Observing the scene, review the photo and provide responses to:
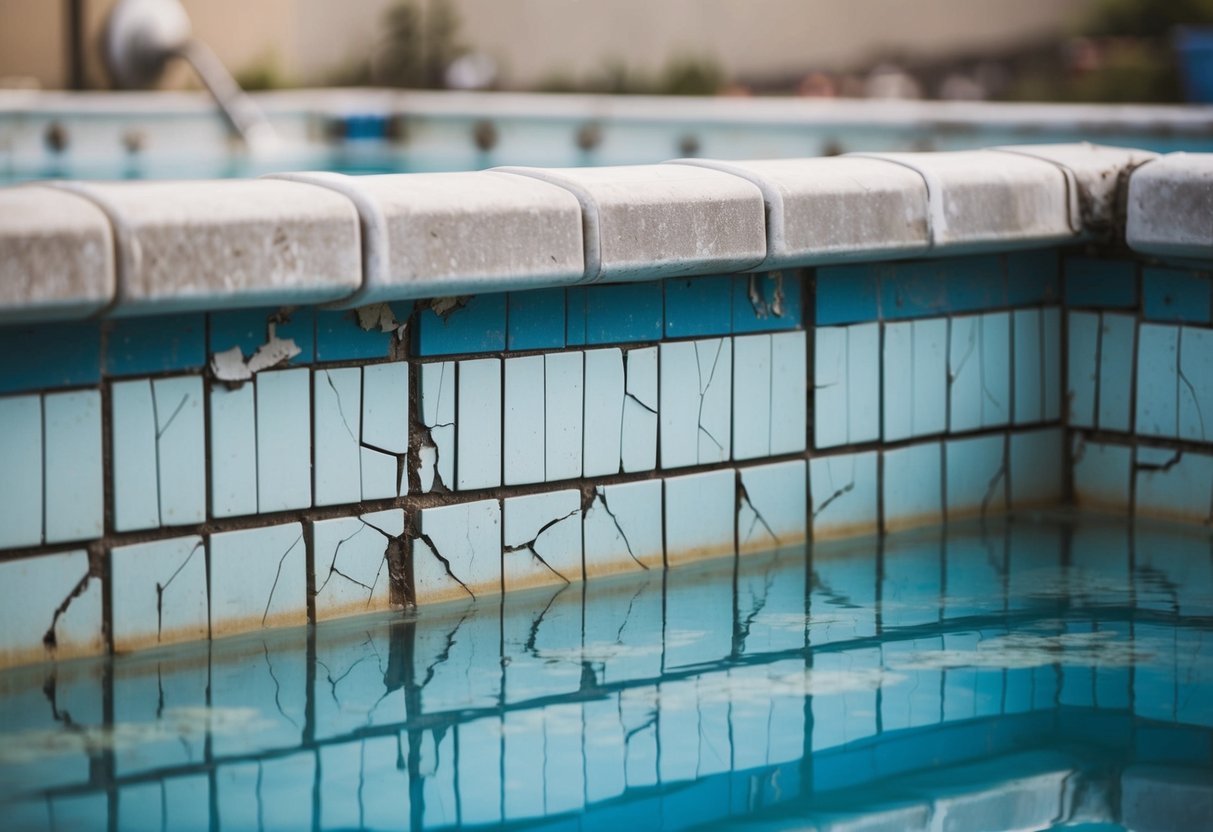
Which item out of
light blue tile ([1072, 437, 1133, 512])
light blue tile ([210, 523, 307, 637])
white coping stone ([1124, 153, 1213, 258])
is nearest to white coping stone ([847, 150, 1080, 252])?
white coping stone ([1124, 153, 1213, 258])

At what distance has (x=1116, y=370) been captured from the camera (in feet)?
11.0

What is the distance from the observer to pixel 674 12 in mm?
18188

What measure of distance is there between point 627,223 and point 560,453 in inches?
16.3

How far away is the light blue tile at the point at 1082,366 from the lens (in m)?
3.40

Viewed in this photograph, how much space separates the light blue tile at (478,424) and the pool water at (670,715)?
0.21m

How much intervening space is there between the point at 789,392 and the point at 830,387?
0.10 m

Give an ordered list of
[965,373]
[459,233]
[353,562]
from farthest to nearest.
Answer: [965,373] → [353,562] → [459,233]

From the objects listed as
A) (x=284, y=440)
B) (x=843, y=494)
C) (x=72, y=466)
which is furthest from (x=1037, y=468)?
(x=72, y=466)

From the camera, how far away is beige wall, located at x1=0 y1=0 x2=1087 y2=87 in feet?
50.6

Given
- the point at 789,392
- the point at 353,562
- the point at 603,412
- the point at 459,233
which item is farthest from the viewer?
the point at 789,392

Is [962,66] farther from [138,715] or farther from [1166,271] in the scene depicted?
[138,715]

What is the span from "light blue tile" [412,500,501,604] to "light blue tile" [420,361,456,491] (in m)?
0.05

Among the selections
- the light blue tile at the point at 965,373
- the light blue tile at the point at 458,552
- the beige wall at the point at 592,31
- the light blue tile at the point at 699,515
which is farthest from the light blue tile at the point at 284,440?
the beige wall at the point at 592,31

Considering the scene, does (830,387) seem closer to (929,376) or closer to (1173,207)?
(929,376)
